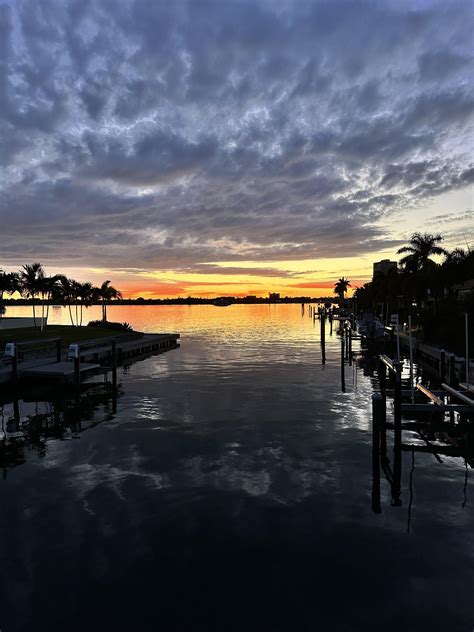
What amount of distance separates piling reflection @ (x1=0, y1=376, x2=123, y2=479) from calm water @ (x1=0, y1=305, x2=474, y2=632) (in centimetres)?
23

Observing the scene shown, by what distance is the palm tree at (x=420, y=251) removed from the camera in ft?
242

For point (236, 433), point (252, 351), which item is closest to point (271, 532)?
point (236, 433)

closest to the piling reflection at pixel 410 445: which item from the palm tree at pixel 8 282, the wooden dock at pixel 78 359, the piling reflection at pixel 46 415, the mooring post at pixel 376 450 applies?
the mooring post at pixel 376 450

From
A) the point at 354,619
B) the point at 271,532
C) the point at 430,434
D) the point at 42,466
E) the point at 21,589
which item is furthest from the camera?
the point at 430,434

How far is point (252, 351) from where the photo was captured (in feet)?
186

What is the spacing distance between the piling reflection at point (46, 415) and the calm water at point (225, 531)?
A: 0.23 m

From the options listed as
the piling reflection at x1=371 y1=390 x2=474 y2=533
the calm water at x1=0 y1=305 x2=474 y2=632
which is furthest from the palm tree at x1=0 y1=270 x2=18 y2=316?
the piling reflection at x1=371 y1=390 x2=474 y2=533

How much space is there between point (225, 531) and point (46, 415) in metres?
17.5

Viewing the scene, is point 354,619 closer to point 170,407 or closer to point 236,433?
point 236,433

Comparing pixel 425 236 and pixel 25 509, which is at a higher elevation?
pixel 425 236

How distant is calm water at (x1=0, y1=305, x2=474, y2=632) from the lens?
880cm

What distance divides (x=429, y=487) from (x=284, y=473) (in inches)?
204

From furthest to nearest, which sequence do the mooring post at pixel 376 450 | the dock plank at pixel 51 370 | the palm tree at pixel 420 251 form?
the palm tree at pixel 420 251 → the dock plank at pixel 51 370 → the mooring post at pixel 376 450

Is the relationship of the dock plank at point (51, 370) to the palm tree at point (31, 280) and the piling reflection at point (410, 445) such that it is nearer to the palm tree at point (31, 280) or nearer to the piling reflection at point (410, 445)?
the piling reflection at point (410, 445)
